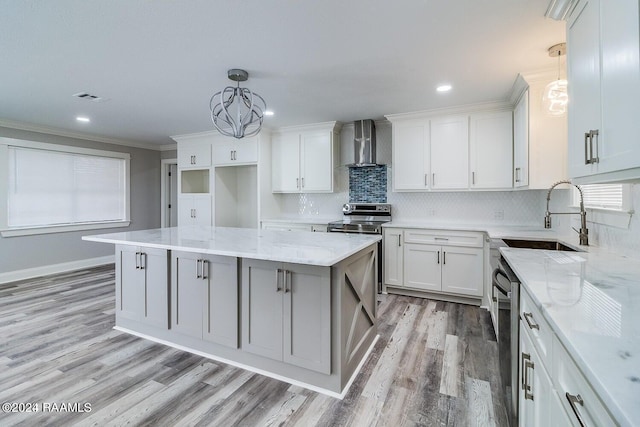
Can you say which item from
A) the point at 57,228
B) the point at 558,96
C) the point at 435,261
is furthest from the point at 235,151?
the point at 558,96

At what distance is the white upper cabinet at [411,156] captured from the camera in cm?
405

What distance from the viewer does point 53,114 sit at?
165 inches

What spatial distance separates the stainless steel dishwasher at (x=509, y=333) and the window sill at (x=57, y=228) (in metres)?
6.32

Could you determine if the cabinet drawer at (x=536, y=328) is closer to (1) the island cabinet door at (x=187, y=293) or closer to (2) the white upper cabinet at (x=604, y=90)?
(2) the white upper cabinet at (x=604, y=90)

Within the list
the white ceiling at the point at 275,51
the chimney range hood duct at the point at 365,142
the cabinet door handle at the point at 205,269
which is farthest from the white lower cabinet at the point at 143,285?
the chimney range hood duct at the point at 365,142

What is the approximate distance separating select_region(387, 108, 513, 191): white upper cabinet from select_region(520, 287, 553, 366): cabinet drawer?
2.59m

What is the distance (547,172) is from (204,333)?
11.1 ft

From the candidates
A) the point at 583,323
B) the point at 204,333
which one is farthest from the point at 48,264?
the point at 583,323

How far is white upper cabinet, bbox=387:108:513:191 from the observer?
144 inches

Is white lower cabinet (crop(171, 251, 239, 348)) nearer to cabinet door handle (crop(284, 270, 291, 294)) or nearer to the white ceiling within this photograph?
cabinet door handle (crop(284, 270, 291, 294))

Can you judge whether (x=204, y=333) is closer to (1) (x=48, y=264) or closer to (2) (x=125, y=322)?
(2) (x=125, y=322)

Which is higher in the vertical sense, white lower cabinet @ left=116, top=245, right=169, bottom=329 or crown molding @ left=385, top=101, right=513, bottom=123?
crown molding @ left=385, top=101, right=513, bottom=123

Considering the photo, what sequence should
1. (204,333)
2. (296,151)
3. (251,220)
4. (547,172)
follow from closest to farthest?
(204,333) < (547,172) < (296,151) < (251,220)

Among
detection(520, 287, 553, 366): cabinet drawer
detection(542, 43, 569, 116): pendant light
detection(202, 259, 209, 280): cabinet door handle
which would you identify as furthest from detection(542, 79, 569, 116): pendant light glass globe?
detection(202, 259, 209, 280): cabinet door handle
